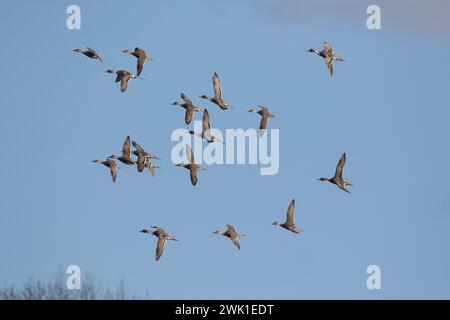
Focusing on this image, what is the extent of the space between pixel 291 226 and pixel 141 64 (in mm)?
Result: 7791

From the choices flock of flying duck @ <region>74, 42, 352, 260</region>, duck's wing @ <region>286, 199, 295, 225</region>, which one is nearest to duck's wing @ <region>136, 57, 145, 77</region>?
flock of flying duck @ <region>74, 42, 352, 260</region>

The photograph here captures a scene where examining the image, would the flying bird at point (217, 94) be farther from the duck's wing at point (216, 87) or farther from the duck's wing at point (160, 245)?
the duck's wing at point (160, 245)

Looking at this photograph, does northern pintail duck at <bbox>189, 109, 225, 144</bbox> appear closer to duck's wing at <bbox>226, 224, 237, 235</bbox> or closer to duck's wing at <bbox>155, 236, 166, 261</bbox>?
duck's wing at <bbox>226, 224, 237, 235</bbox>

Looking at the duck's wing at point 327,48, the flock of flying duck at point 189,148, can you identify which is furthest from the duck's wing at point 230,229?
the duck's wing at point 327,48

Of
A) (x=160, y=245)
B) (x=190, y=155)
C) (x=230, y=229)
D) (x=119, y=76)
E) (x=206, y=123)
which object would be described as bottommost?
(x=160, y=245)

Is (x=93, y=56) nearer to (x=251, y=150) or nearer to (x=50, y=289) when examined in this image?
(x=251, y=150)

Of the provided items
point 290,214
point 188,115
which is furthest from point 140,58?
point 290,214

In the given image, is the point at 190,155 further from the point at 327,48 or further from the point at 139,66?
the point at 327,48

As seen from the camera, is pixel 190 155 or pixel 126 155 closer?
pixel 126 155
